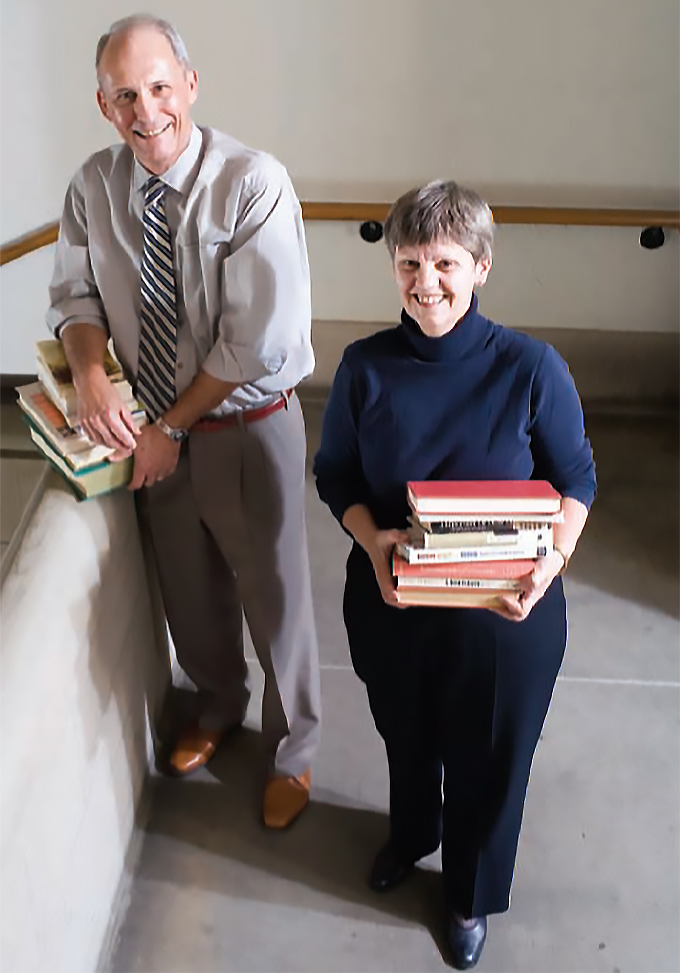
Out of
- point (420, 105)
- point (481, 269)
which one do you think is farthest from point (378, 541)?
point (420, 105)

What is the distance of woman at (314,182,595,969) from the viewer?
135 centimetres

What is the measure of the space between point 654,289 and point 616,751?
1.73 metres

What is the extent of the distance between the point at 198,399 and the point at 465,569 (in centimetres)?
60

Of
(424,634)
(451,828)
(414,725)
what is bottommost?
(451,828)

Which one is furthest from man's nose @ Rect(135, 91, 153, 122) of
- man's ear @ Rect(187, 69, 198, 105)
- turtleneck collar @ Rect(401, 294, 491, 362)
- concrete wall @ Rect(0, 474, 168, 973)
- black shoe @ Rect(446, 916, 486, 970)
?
black shoe @ Rect(446, 916, 486, 970)

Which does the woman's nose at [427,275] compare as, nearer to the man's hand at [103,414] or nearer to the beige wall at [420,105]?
the man's hand at [103,414]

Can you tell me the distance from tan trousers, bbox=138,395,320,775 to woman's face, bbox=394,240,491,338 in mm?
530

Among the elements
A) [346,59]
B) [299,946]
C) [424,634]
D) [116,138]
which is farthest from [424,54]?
[299,946]

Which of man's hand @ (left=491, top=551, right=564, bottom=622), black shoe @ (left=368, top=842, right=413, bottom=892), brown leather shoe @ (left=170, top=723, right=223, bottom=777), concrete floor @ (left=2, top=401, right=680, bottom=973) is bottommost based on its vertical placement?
concrete floor @ (left=2, top=401, right=680, bottom=973)

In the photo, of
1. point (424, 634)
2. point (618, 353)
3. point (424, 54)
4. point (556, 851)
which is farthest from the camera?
point (618, 353)

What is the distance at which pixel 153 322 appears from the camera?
1695mm

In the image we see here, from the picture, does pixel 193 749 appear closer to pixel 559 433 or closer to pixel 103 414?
pixel 103 414

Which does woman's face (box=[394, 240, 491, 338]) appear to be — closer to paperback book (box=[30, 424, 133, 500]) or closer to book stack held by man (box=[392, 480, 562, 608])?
book stack held by man (box=[392, 480, 562, 608])

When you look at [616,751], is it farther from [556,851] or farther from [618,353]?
[618,353]
